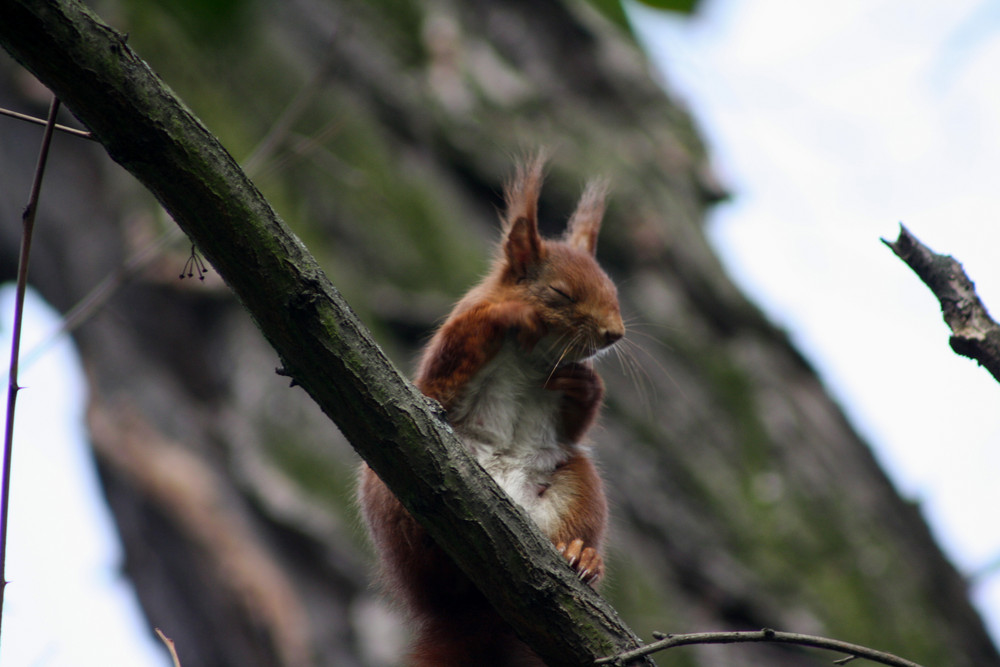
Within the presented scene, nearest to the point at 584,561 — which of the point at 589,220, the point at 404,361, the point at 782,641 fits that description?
the point at 782,641

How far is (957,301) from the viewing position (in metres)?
1.67

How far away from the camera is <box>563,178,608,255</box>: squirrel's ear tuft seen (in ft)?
9.23

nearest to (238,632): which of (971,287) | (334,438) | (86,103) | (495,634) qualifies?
(334,438)

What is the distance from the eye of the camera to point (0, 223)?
216 inches

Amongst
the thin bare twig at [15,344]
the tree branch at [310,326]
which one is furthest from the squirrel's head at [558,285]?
the thin bare twig at [15,344]

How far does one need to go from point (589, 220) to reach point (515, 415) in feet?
2.85

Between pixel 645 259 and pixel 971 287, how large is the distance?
435cm

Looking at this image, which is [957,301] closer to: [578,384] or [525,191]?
[578,384]

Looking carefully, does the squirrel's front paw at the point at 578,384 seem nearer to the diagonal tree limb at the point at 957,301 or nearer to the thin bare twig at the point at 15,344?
the diagonal tree limb at the point at 957,301

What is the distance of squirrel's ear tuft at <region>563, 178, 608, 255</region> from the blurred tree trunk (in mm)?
668

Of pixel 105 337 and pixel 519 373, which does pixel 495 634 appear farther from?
pixel 105 337

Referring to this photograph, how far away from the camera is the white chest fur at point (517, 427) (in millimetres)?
2230

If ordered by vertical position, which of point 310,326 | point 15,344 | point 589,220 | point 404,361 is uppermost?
point 404,361

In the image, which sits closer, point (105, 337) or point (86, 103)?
point (86, 103)
